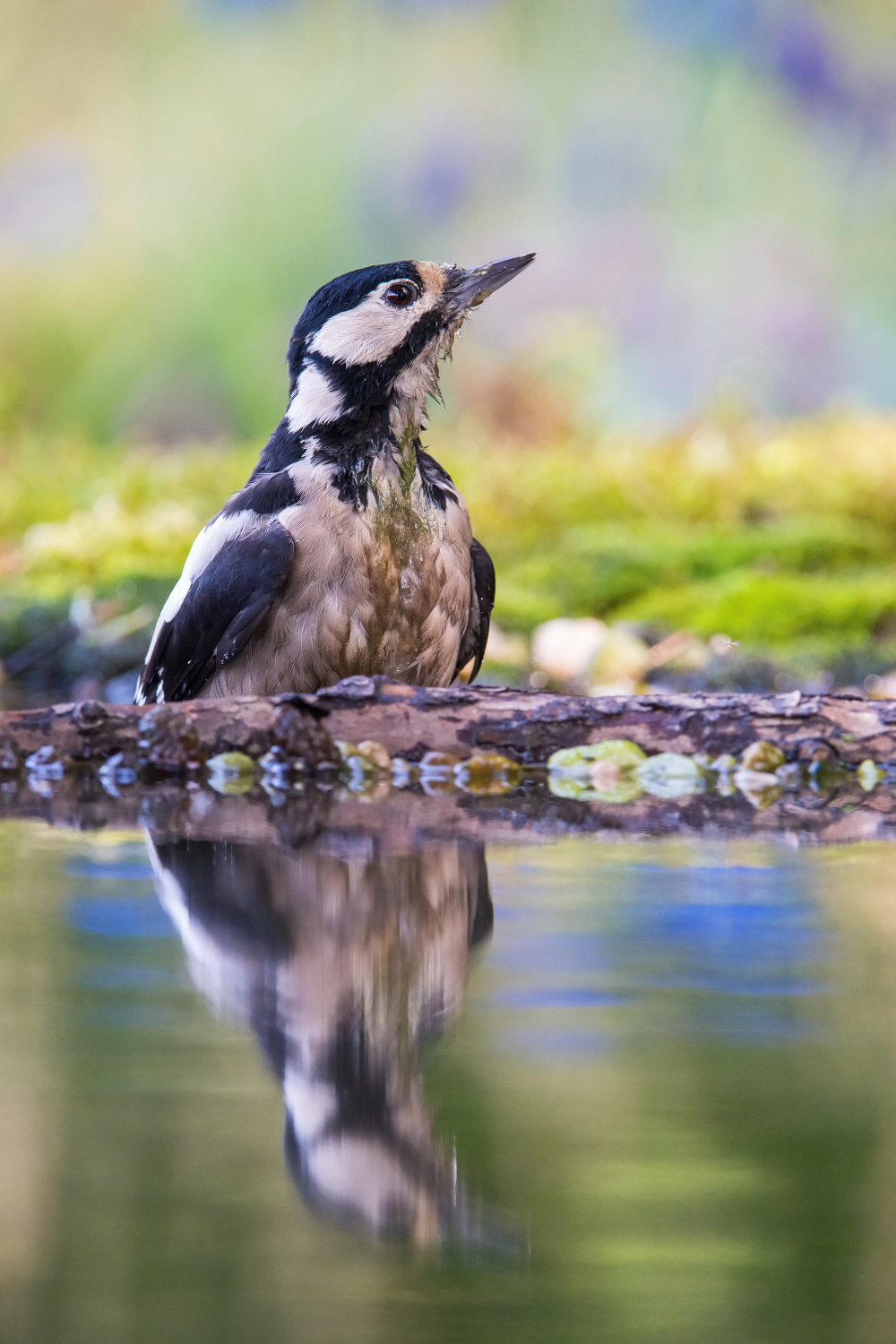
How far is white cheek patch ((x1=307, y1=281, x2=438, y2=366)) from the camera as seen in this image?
3.62 meters

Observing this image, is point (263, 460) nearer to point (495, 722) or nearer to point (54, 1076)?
point (495, 722)

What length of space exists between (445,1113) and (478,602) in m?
2.70

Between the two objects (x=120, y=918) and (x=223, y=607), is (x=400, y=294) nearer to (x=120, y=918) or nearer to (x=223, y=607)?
(x=223, y=607)

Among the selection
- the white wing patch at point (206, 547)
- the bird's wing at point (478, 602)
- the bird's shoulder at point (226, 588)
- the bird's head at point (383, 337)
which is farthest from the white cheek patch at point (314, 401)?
the bird's wing at point (478, 602)

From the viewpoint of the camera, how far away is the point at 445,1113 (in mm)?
1297

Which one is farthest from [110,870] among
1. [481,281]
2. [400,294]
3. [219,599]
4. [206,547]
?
[481,281]

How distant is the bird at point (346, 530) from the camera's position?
137 inches

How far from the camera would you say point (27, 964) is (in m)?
1.82

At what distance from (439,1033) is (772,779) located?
1909 mm

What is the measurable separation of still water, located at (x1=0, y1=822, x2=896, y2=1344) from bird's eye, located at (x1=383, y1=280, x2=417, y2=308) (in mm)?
1755

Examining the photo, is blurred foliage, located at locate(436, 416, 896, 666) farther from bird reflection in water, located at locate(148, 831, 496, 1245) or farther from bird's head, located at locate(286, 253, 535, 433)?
bird reflection in water, located at locate(148, 831, 496, 1245)

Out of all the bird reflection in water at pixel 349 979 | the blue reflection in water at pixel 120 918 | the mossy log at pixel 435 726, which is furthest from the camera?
the mossy log at pixel 435 726

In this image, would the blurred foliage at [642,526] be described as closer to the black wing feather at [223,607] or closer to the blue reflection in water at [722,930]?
the black wing feather at [223,607]

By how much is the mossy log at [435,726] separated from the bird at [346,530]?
0.24m
